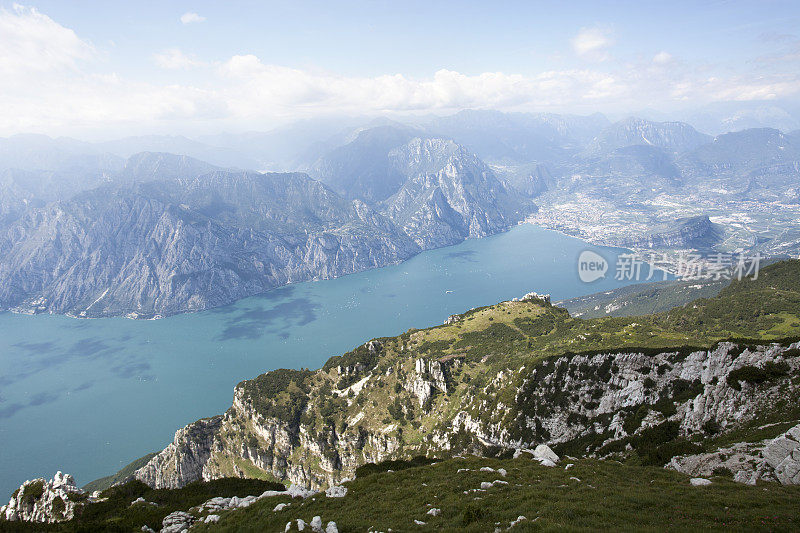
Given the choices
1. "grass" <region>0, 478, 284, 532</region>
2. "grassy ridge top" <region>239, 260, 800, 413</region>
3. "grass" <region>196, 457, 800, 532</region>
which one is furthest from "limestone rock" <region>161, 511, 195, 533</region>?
"grassy ridge top" <region>239, 260, 800, 413</region>

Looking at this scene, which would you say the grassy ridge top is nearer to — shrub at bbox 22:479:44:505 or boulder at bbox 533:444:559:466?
boulder at bbox 533:444:559:466

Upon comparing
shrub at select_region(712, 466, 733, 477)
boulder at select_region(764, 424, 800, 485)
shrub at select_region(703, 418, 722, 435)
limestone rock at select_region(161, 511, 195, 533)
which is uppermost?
boulder at select_region(764, 424, 800, 485)

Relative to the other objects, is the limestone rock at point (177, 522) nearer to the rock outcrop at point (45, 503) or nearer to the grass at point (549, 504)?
the grass at point (549, 504)

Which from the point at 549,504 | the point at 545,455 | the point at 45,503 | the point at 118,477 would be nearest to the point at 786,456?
the point at 549,504

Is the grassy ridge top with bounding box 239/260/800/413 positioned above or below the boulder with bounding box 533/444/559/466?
below

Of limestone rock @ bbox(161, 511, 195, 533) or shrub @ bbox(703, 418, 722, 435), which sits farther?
shrub @ bbox(703, 418, 722, 435)

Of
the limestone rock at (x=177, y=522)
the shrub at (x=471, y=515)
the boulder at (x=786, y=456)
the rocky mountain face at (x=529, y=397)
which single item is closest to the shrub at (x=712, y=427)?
the rocky mountain face at (x=529, y=397)

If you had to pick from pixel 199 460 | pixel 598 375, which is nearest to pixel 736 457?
pixel 598 375
